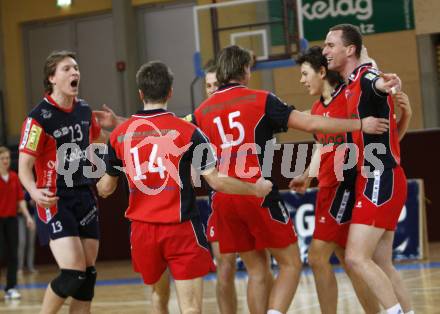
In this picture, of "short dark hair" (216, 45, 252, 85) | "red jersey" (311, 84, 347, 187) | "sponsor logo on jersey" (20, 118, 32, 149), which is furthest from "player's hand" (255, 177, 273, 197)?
"sponsor logo on jersey" (20, 118, 32, 149)

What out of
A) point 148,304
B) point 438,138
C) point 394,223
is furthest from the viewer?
point 438,138

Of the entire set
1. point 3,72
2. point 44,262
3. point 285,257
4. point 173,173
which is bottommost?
point 44,262

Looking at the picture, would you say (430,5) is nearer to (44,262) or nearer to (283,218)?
(44,262)

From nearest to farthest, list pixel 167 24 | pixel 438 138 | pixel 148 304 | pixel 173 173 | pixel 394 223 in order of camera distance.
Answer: pixel 173 173
pixel 394 223
pixel 148 304
pixel 438 138
pixel 167 24

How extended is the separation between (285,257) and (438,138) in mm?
9861

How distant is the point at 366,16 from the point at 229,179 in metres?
12.4

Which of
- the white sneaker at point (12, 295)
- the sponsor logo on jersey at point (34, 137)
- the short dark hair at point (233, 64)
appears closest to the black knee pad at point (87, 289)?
the sponsor logo on jersey at point (34, 137)

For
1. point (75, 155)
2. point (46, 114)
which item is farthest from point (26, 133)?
point (75, 155)

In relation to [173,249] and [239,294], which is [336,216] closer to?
[173,249]

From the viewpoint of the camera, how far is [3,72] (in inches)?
862

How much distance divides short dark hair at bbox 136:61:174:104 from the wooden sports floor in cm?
349

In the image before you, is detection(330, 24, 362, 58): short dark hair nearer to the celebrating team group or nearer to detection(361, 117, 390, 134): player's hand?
the celebrating team group

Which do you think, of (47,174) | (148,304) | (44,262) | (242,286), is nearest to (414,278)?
(242,286)

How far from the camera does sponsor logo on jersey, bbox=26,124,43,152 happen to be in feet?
21.3
